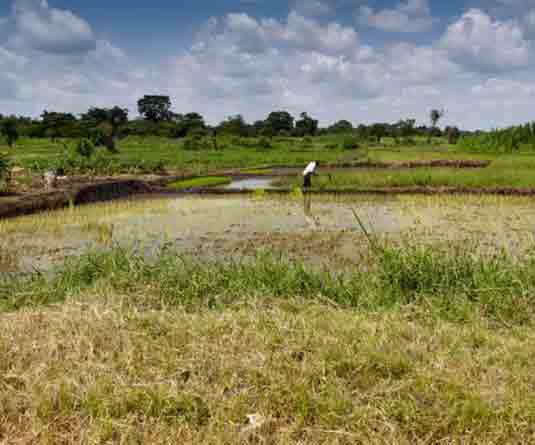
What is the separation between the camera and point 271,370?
222 centimetres

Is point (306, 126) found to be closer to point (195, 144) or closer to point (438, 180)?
point (195, 144)

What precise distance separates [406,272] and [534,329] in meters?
1.17

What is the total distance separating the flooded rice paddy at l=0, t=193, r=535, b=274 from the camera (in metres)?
6.53

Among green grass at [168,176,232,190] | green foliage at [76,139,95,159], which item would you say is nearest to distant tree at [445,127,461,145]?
green grass at [168,176,232,190]

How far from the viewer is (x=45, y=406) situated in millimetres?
1998

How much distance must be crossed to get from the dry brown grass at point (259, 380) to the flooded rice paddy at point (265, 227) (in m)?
2.40

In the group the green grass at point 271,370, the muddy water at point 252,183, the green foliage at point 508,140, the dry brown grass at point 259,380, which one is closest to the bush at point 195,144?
the muddy water at point 252,183

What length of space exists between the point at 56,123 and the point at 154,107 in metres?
22.9

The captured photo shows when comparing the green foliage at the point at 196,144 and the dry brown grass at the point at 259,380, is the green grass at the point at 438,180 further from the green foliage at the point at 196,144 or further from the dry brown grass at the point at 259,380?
the green foliage at the point at 196,144

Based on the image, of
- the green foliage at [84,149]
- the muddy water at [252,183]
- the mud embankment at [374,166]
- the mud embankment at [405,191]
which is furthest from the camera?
the mud embankment at [374,166]

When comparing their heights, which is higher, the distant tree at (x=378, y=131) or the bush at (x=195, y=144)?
the distant tree at (x=378, y=131)

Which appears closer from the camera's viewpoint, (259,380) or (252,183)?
(259,380)

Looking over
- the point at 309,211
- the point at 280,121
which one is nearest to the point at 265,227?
the point at 309,211

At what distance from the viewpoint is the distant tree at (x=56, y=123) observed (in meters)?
37.9
